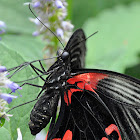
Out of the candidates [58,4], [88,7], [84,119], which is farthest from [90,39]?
[84,119]

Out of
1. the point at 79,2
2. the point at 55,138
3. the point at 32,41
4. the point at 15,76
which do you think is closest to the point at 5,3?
the point at 32,41

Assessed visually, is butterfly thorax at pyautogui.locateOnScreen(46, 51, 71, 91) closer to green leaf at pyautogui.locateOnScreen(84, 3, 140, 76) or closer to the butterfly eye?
the butterfly eye

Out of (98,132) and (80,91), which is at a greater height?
(80,91)

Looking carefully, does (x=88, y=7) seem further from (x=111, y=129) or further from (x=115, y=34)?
(x=111, y=129)

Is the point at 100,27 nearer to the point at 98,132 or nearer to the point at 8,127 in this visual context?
the point at 98,132

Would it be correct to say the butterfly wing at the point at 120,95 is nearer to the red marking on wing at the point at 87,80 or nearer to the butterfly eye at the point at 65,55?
the red marking on wing at the point at 87,80

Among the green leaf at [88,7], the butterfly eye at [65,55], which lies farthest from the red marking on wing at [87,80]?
the green leaf at [88,7]

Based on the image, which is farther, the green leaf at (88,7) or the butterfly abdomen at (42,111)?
the green leaf at (88,7)
